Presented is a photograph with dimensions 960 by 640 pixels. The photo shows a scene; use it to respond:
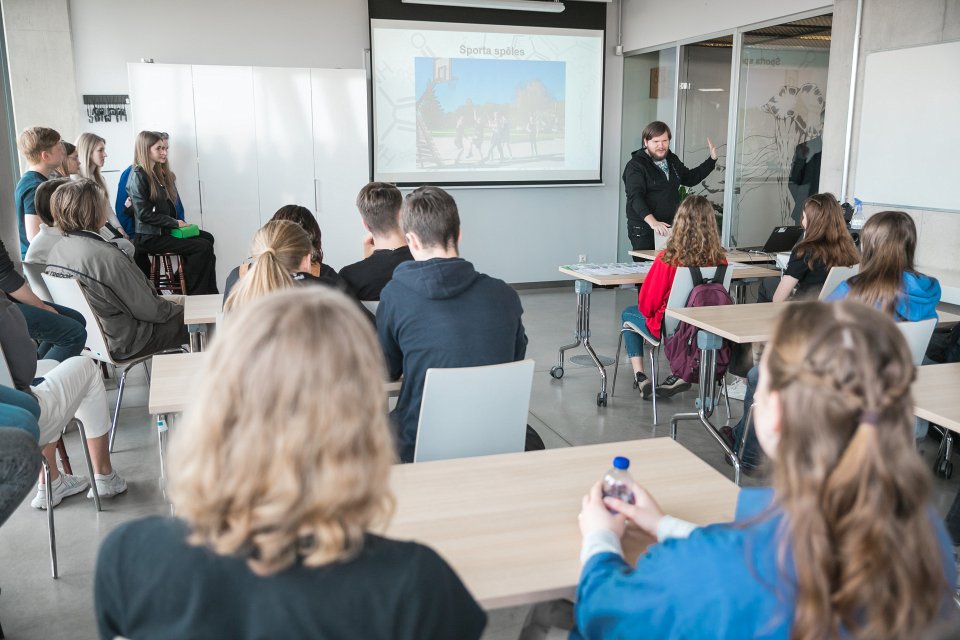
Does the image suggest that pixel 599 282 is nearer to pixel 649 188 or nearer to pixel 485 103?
pixel 649 188

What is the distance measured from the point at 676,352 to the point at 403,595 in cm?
321

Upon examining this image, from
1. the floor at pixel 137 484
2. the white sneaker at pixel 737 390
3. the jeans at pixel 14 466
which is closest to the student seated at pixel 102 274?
the floor at pixel 137 484

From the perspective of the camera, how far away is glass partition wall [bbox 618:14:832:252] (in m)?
6.18

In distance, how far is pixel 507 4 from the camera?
7613mm

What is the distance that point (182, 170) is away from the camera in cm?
687

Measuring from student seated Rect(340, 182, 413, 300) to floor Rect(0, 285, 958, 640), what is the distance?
3.99 feet

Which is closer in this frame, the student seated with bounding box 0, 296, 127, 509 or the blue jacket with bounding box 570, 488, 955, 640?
the blue jacket with bounding box 570, 488, 955, 640

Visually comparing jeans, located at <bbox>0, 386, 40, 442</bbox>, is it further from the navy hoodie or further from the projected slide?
the projected slide

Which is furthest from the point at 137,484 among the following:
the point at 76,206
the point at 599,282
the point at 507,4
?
the point at 507,4

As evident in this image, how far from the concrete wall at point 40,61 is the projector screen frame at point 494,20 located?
259 centimetres

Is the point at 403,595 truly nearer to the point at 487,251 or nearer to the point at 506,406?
the point at 506,406

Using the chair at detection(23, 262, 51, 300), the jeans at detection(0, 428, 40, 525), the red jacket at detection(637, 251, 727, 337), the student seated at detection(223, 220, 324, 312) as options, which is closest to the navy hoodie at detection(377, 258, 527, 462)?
the student seated at detection(223, 220, 324, 312)

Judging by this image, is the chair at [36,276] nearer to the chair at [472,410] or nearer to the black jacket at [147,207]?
the black jacket at [147,207]

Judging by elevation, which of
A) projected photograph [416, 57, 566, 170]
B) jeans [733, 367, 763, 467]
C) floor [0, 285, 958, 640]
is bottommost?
floor [0, 285, 958, 640]
